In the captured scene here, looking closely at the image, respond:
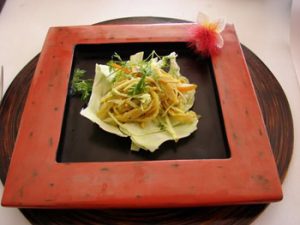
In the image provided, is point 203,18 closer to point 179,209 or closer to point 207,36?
point 207,36

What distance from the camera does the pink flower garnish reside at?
2.77 feet

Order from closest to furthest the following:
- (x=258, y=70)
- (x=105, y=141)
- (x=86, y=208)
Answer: (x=86, y=208) → (x=105, y=141) → (x=258, y=70)

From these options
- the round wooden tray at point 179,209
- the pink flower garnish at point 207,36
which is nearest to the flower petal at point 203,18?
the pink flower garnish at point 207,36

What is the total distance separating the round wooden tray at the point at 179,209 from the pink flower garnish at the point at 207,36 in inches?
5.7

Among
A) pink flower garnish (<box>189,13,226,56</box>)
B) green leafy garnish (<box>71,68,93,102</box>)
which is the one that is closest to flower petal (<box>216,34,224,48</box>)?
pink flower garnish (<box>189,13,226,56</box>)

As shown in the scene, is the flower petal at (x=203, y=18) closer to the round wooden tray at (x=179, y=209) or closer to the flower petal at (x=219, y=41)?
the flower petal at (x=219, y=41)

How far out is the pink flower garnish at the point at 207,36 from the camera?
85 cm

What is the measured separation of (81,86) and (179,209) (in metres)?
0.41

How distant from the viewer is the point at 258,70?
896 millimetres

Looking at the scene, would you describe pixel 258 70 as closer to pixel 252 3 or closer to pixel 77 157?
pixel 252 3

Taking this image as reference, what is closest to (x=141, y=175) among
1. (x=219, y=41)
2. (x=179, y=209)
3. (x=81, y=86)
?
(x=179, y=209)

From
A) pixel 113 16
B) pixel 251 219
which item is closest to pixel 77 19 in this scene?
pixel 113 16

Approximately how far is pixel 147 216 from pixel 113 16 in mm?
810

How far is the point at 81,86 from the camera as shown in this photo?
0.79 meters
